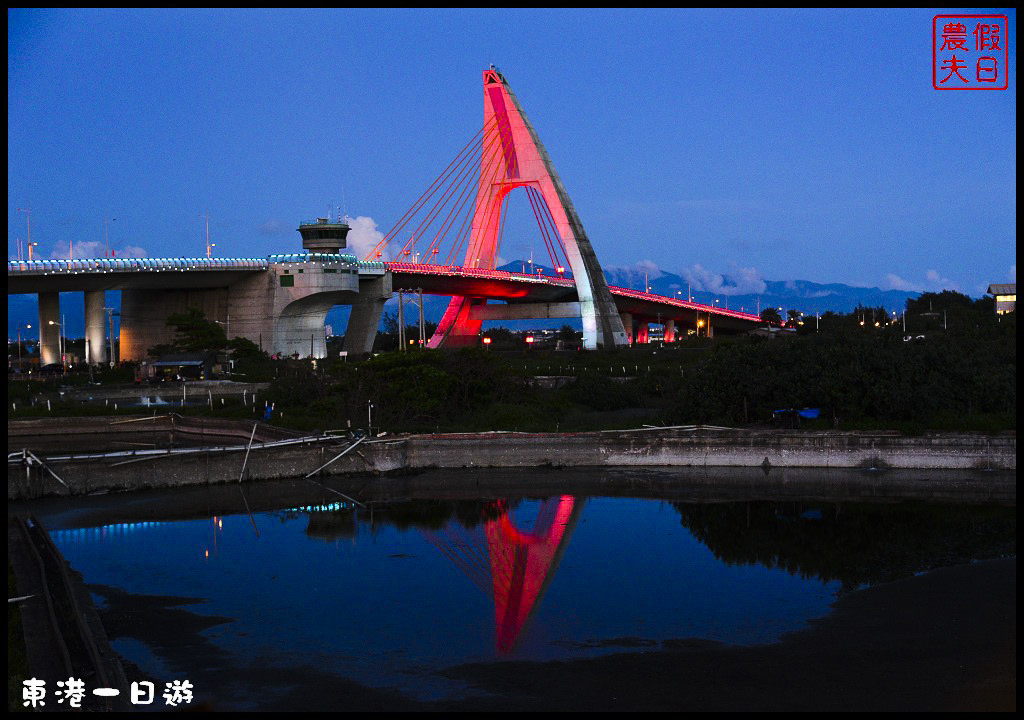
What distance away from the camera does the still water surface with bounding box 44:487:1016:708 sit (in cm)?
1221

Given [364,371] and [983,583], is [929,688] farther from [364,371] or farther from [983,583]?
[364,371]

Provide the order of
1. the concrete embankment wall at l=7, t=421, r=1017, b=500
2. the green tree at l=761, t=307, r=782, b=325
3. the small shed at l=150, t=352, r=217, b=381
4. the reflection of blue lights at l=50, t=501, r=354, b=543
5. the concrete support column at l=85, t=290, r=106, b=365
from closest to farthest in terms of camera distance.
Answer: the reflection of blue lights at l=50, t=501, r=354, b=543
the concrete embankment wall at l=7, t=421, r=1017, b=500
the small shed at l=150, t=352, r=217, b=381
the concrete support column at l=85, t=290, r=106, b=365
the green tree at l=761, t=307, r=782, b=325

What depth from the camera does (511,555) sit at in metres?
17.4

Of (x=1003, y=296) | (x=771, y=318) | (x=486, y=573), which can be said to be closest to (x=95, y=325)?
(x=486, y=573)

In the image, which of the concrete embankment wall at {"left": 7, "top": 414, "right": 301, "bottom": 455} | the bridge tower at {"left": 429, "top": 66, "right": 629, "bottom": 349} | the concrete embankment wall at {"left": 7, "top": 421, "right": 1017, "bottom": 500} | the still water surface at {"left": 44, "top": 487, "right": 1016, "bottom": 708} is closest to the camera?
the still water surface at {"left": 44, "top": 487, "right": 1016, "bottom": 708}

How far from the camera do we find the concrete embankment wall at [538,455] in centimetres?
2270

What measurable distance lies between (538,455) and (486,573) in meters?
9.36

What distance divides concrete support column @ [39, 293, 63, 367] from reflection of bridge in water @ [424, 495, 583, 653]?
136ft

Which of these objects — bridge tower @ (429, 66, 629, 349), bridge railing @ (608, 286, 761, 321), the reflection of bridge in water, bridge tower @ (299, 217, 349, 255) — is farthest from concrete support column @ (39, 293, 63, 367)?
the reflection of bridge in water

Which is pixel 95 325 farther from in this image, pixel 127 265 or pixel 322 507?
pixel 322 507

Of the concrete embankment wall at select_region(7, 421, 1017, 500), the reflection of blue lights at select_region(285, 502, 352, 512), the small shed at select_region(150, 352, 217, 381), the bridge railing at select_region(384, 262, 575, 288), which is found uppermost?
the bridge railing at select_region(384, 262, 575, 288)

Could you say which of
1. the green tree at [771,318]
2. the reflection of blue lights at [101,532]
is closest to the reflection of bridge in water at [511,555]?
the reflection of blue lights at [101,532]

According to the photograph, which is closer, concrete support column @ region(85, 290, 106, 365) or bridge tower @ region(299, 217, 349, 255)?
concrete support column @ region(85, 290, 106, 365)

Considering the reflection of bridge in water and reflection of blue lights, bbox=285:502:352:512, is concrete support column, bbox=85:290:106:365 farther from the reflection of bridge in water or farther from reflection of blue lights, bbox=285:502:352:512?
the reflection of bridge in water
